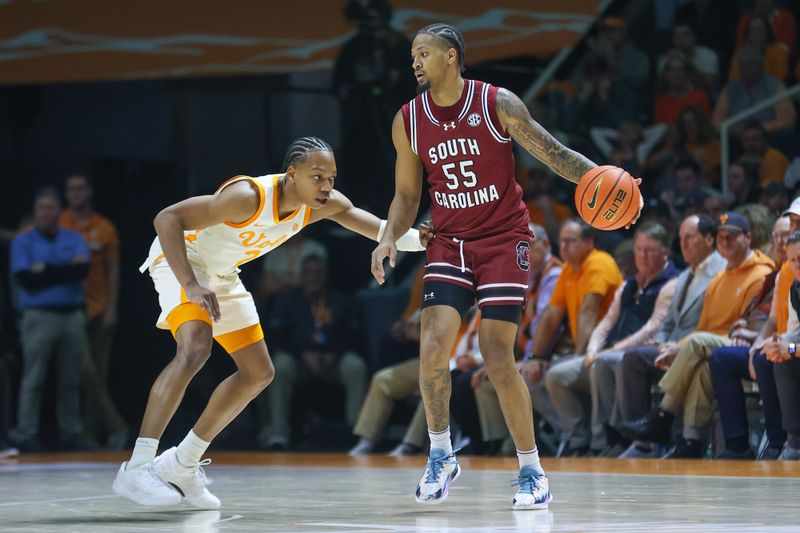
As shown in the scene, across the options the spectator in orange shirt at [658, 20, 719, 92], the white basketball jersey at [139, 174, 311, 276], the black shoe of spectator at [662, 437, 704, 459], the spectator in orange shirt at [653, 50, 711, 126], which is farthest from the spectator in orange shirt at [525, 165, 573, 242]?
the white basketball jersey at [139, 174, 311, 276]

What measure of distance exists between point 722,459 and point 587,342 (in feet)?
4.23

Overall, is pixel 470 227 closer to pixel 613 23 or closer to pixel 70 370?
pixel 613 23

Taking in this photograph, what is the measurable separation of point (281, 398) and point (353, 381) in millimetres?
545

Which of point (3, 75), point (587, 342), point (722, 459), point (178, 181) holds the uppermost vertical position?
point (3, 75)

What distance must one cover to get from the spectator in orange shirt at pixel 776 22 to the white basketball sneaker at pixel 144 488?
19.9ft

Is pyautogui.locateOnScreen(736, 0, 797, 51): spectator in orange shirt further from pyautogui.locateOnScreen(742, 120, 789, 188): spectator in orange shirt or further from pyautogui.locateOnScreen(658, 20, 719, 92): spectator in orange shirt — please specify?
pyautogui.locateOnScreen(742, 120, 789, 188): spectator in orange shirt

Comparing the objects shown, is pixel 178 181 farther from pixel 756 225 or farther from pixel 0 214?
pixel 756 225

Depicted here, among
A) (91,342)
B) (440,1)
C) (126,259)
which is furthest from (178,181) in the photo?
(440,1)

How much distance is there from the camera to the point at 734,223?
722cm

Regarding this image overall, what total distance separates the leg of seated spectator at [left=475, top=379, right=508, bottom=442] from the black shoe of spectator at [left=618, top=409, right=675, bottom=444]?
3.12ft

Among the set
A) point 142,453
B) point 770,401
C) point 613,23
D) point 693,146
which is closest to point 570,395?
Answer: point 770,401

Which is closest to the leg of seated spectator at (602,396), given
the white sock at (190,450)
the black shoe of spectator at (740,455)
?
the black shoe of spectator at (740,455)

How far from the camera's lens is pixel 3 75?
1073cm

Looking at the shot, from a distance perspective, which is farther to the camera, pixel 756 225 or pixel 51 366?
pixel 51 366
